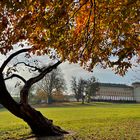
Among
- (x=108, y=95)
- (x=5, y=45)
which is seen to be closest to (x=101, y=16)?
(x=5, y=45)

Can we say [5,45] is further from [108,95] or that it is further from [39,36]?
[108,95]

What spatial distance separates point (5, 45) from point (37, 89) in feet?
421

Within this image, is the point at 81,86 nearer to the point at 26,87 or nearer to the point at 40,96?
the point at 40,96

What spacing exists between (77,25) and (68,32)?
320cm

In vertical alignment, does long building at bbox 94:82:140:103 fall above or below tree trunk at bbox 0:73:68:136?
above

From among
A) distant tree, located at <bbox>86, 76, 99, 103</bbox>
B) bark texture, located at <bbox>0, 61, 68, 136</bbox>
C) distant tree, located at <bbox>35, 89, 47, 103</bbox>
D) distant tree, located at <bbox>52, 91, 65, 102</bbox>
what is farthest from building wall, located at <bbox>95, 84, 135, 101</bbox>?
bark texture, located at <bbox>0, 61, 68, 136</bbox>

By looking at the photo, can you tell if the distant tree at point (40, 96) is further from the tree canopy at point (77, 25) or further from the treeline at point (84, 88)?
the tree canopy at point (77, 25)

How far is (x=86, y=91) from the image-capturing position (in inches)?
6083

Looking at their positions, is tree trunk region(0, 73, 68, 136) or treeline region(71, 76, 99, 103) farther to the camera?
treeline region(71, 76, 99, 103)

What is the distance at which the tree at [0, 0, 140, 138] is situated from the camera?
11891mm

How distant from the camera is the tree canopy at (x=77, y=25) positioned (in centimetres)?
1160

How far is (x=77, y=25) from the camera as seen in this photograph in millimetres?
17281

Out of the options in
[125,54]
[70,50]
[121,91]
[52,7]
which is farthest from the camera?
[121,91]

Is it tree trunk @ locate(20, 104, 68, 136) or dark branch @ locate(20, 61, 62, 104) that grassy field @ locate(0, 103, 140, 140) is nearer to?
tree trunk @ locate(20, 104, 68, 136)
